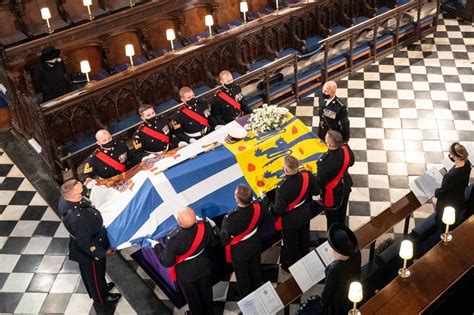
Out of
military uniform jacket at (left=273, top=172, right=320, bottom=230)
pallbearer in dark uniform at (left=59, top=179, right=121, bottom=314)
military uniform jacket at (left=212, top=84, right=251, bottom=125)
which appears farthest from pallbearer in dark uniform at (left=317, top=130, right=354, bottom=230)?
pallbearer in dark uniform at (left=59, top=179, right=121, bottom=314)

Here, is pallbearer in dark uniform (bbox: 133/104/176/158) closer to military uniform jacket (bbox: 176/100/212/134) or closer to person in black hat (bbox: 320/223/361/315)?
military uniform jacket (bbox: 176/100/212/134)

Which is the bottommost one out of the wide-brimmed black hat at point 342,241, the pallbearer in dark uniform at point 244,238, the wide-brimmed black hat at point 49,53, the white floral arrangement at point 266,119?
the pallbearer in dark uniform at point 244,238

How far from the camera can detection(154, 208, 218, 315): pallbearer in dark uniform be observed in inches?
229

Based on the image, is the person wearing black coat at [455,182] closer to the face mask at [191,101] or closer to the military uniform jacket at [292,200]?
the military uniform jacket at [292,200]

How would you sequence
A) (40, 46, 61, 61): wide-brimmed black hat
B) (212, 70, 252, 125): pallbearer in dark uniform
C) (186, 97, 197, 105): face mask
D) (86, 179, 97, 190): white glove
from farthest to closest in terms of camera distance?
(40, 46, 61, 61): wide-brimmed black hat → (212, 70, 252, 125): pallbearer in dark uniform → (186, 97, 197, 105): face mask → (86, 179, 97, 190): white glove

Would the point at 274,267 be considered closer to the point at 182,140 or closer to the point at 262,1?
the point at 182,140

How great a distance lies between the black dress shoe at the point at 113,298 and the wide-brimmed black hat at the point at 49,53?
3.57 meters

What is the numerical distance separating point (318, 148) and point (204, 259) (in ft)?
6.99

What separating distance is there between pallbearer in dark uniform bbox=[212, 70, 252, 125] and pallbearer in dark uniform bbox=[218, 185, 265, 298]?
7.18 feet

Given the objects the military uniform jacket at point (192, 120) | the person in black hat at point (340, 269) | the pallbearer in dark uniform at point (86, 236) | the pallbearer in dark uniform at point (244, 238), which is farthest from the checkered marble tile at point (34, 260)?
the person in black hat at point (340, 269)

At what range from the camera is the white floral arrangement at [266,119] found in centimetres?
734

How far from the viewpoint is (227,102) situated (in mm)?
8023

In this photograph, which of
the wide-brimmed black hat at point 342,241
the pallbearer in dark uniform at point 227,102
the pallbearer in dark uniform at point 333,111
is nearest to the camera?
the wide-brimmed black hat at point 342,241

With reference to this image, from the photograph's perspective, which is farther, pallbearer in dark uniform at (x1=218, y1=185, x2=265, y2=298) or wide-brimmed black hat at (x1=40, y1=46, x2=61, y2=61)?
wide-brimmed black hat at (x1=40, y1=46, x2=61, y2=61)
